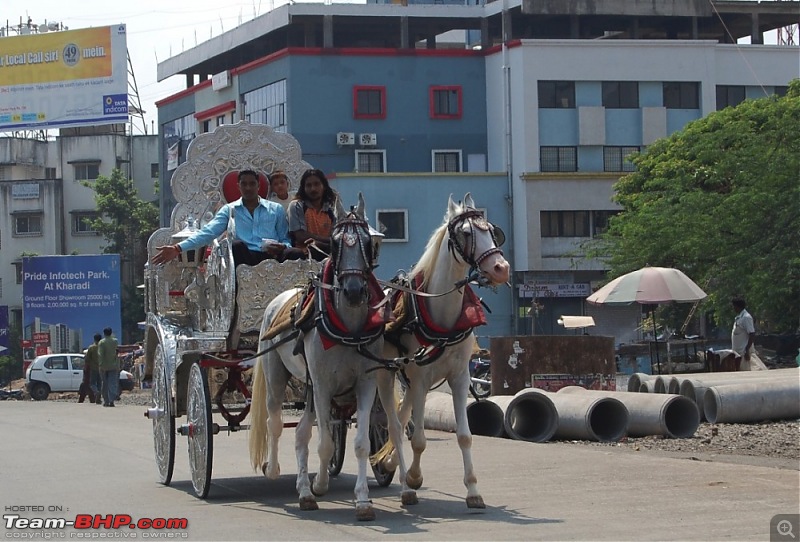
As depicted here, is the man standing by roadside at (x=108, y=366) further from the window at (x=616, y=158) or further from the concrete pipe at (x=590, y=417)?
the window at (x=616, y=158)

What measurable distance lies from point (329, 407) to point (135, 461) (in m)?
5.69

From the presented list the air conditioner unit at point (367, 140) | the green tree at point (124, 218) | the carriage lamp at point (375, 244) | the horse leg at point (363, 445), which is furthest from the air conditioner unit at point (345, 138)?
the horse leg at point (363, 445)

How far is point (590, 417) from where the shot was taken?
16.0 meters

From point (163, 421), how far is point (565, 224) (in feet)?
140

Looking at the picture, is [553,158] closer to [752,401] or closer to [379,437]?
[752,401]

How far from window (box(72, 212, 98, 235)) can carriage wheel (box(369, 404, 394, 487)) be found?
5970 centimetres

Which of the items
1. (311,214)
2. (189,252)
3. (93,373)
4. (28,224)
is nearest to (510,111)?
(93,373)

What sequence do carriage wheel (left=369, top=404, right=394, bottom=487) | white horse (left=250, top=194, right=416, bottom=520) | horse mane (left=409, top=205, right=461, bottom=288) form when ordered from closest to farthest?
white horse (left=250, top=194, right=416, bottom=520) → horse mane (left=409, top=205, right=461, bottom=288) → carriage wheel (left=369, top=404, right=394, bottom=487)

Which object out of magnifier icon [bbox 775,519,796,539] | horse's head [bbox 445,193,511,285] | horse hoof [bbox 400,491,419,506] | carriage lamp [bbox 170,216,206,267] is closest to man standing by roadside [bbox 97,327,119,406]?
carriage lamp [bbox 170,216,206,267]

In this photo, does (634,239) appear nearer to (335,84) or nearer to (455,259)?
(335,84)

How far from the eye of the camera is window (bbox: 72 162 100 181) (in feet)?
231

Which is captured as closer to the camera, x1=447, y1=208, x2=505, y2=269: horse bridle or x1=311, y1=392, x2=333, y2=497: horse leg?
x1=447, y1=208, x2=505, y2=269: horse bridle

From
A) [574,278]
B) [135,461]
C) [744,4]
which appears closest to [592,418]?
[135,461]

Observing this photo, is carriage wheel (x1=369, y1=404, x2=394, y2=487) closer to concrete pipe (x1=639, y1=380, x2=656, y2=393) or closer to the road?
the road
